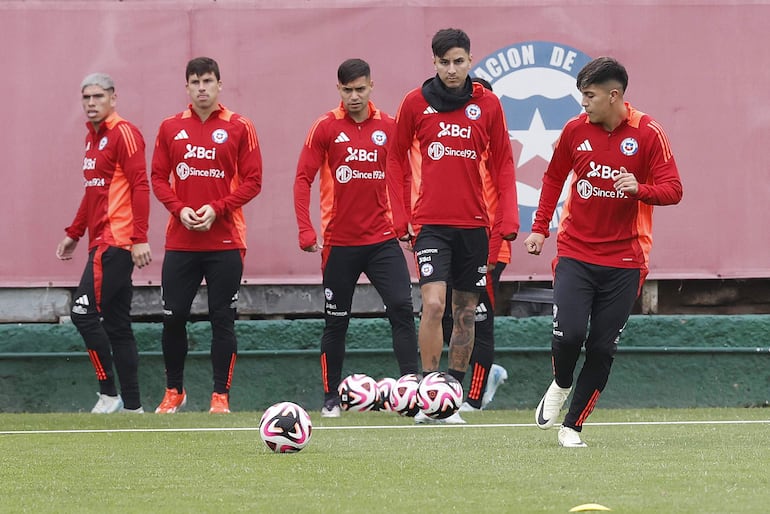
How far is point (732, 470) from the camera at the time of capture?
6.50 meters

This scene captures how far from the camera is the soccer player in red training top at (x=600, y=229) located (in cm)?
766

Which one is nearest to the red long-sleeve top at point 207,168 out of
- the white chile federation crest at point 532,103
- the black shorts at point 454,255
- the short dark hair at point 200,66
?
the short dark hair at point 200,66

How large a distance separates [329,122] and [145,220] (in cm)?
158

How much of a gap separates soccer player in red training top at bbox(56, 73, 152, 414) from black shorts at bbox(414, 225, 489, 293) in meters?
2.32

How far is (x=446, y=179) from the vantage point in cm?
944

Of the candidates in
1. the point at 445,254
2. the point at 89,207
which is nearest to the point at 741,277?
the point at 445,254

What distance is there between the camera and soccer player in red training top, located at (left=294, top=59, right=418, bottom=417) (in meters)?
10.2

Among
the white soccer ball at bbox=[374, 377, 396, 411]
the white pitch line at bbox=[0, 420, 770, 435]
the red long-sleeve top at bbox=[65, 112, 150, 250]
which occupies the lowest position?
the white pitch line at bbox=[0, 420, 770, 435]

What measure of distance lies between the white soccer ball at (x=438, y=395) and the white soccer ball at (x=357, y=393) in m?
0.31

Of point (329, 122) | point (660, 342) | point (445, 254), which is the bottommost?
point (660, 342)

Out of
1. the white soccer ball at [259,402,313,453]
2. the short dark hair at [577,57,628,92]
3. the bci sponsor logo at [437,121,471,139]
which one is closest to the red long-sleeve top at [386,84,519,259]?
the bci sponsor logo at [437,121,471,139]

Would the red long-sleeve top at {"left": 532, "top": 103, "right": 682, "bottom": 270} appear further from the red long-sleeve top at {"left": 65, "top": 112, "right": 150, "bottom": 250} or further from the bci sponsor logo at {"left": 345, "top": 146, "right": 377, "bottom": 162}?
the red long-sleeve top at {"left": 65, "top": 112, "right": 150, "bottom": 250}

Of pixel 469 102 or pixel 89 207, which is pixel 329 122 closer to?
pixel 469 102

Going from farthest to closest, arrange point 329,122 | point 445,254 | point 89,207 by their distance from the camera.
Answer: point 89,207 < point 329,122 < point 445,254
